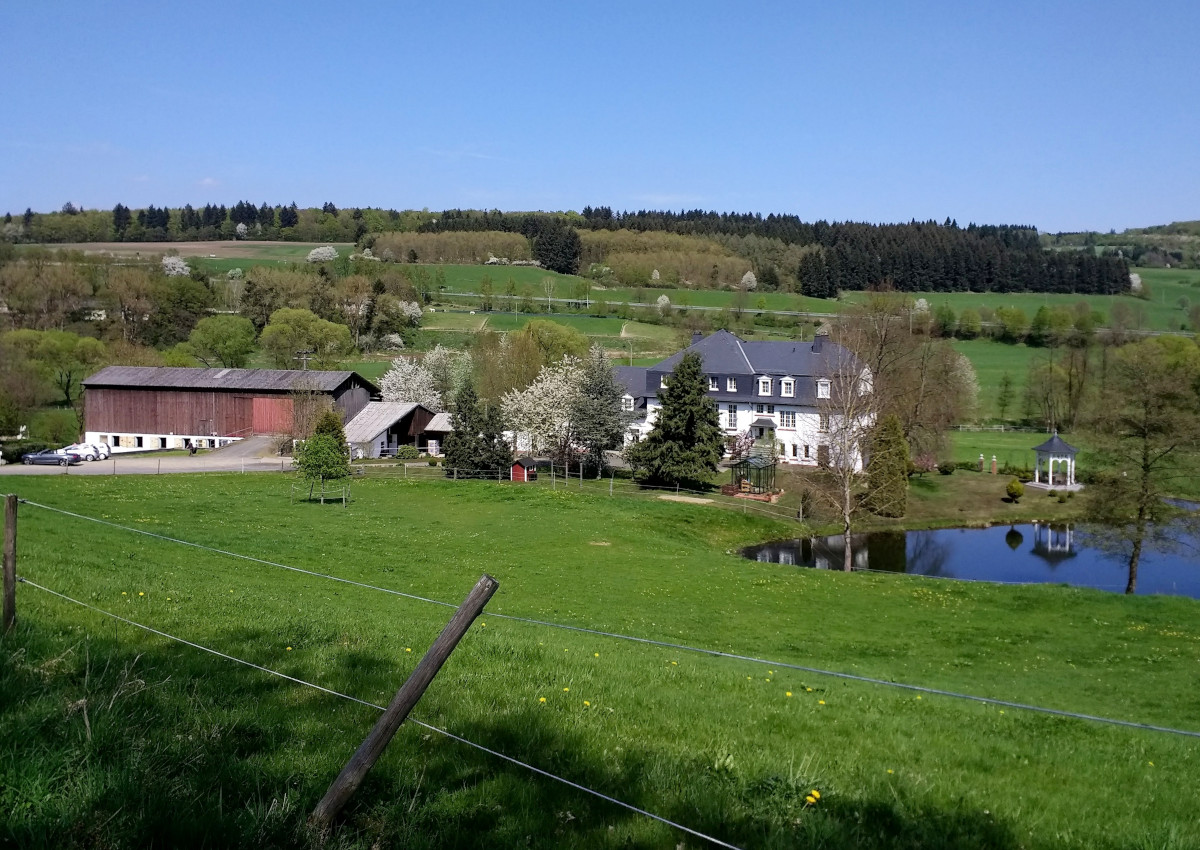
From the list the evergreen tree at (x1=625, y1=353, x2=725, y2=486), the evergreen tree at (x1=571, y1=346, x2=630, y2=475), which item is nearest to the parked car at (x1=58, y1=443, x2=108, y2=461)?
the evergreen tree at (x1=571, y1=346, x2=630, y2=475)

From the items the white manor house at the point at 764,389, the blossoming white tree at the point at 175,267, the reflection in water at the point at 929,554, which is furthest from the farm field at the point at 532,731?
the blossoming white tree at the point at 175,267

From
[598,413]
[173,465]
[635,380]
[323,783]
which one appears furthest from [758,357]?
[323,783]

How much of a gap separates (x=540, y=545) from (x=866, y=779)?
83.5 ft

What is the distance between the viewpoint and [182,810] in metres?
5.01

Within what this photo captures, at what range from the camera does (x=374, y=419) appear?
6456 cm

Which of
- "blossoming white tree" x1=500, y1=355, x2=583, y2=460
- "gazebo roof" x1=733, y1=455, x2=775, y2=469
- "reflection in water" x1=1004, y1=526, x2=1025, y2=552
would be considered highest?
"blossoming white tree" x1=500, y1=355, x2=583, y2=460

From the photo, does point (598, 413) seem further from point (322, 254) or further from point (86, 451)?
point (322, 254)

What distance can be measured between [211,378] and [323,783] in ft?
222

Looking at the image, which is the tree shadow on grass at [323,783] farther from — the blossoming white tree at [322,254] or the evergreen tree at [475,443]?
the blossoming white tree at [322,254]

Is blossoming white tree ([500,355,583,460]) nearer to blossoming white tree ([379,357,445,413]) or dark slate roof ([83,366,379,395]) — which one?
dark slate roof ([83,366,379,395])

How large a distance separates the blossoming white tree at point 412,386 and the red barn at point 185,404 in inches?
288

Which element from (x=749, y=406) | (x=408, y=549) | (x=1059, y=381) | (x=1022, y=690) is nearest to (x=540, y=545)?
(x=408, y=549)

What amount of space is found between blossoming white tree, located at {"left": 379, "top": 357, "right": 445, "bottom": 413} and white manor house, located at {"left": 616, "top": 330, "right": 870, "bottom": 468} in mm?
16054

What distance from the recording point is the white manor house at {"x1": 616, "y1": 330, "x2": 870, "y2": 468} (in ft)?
214
